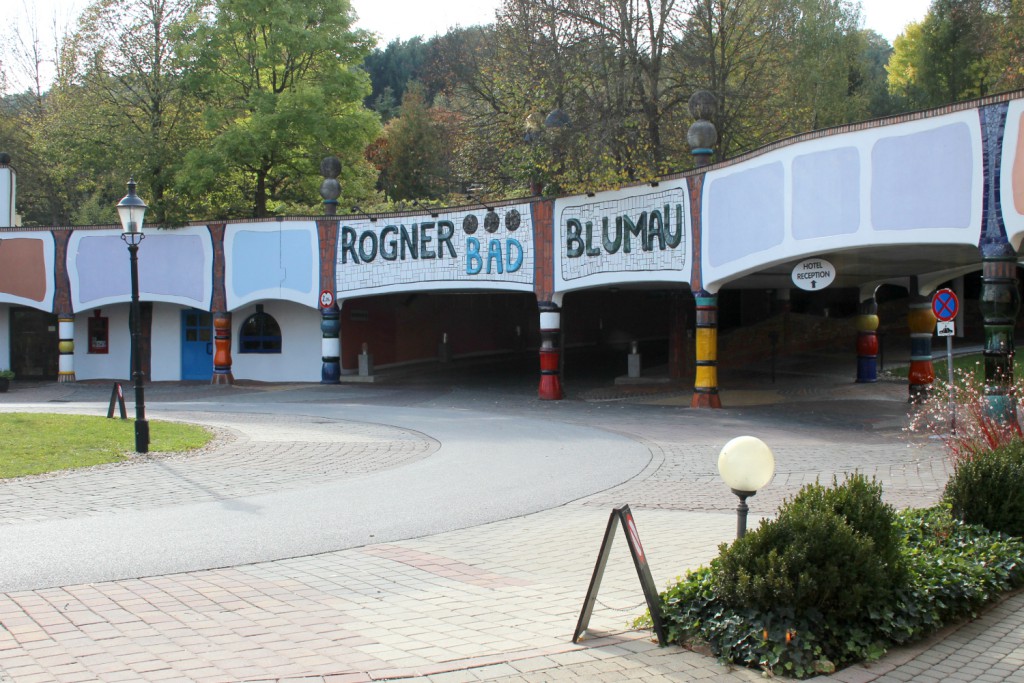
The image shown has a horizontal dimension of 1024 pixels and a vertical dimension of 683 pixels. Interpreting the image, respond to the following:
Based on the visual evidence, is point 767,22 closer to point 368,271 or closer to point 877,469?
point 368,271

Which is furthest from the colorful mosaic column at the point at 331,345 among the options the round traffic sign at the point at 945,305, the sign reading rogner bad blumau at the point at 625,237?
the round traffic sign at the point at 945,305

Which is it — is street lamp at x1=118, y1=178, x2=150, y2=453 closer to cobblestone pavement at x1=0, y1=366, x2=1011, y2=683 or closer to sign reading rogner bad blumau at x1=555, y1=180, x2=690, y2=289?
cobblestone pavement at x1=0, y1=366, x2=1011, y2=683

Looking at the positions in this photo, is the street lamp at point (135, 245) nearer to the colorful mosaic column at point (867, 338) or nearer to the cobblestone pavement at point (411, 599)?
the cobblestone pavement at point (411, 599)

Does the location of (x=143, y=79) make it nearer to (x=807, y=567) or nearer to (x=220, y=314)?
(x=220, y=314)

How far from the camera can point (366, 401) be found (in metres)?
24.6

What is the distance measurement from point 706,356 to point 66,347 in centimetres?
2133

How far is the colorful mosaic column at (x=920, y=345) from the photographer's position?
23.0 metres

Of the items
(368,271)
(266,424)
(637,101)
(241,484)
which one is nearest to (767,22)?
(637,101)

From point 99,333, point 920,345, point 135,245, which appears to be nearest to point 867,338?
point 920,345

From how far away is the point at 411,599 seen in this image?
682 centimetres

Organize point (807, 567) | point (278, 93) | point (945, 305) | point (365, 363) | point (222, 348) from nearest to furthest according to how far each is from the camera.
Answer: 1. point (807, 567)
2. point (945, 305)
3. point (222, 348)
4. point (365, 363)
5. point (278, 93)

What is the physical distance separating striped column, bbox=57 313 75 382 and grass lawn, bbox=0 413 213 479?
14289 millimetres

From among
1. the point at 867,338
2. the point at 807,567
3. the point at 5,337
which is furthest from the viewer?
the point at 5,337

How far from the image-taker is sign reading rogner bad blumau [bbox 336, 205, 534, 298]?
84.6 feet
